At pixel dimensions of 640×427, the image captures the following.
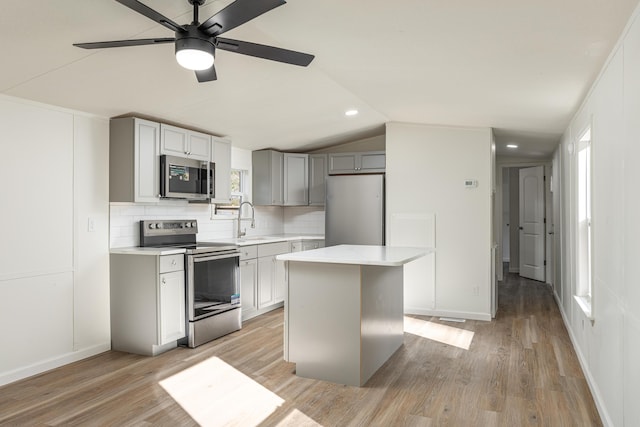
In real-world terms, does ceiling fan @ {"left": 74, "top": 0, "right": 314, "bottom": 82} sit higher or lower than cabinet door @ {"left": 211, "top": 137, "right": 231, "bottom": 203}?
higher

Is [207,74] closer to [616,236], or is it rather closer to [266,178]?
[616,236]

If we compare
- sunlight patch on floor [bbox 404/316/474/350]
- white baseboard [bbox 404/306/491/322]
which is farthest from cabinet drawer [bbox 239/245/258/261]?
white baseboard [bbox 404/306/491/322]

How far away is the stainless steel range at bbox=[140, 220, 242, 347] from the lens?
4.12 metres

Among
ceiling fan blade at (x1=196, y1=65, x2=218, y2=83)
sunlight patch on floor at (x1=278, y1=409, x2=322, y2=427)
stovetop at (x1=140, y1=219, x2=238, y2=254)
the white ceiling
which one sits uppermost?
the white ceiling

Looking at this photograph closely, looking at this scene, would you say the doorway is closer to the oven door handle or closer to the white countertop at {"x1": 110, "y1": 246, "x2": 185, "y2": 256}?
the oven door handle

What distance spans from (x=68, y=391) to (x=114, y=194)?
1678 millimetres

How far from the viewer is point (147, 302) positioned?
12.7ft

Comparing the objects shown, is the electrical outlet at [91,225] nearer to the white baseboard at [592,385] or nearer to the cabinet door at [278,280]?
the cabinet door at [278,280]

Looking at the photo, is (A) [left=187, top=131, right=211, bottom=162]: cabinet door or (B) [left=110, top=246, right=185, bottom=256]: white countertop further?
(A) [left=187, top=131, right=211, bottom=162]: cabinet door

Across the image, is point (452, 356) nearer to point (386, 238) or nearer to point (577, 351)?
point (577, 351)

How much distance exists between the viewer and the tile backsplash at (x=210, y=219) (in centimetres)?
418

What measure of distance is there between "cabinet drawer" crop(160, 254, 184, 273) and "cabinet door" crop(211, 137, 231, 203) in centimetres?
107

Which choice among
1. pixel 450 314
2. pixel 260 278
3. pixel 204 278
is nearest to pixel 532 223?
pixel 450 314

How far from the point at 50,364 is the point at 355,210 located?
3653mm
